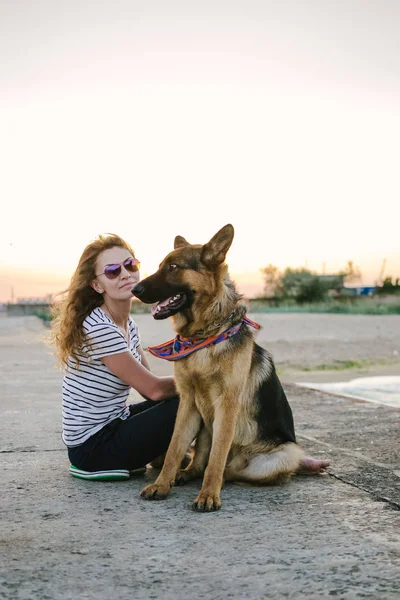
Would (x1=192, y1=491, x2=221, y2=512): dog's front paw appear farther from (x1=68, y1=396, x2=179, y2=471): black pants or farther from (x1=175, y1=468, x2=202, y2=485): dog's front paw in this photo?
(x1=68, y1=396, x2=179, y2=471): black pants

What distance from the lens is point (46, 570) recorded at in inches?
107

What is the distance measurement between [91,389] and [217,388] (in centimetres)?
89

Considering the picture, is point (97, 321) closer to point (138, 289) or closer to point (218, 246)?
point (138, 289)

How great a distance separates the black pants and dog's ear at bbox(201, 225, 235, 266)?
101 cm

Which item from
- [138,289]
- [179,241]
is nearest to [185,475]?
[138,289]

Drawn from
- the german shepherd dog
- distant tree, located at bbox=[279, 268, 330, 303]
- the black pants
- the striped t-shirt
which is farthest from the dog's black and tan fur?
distant tree, located at bbox=[279, 268, 330, 303]

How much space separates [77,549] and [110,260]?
78.9 inches

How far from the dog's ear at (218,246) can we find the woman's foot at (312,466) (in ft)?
4.61

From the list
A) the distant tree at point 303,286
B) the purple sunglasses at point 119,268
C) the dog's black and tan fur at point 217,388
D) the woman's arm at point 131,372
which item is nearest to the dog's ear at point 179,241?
the dog's black and tan fur at point 217,388

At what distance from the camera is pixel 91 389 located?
168 inches

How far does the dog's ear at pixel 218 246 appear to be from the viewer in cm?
396

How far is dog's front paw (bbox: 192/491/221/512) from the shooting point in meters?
3.54

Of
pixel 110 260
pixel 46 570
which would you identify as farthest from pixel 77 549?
pixel 110 260

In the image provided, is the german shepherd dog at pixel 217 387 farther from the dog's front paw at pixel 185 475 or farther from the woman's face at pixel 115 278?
the woman's face at pixel 115 278
